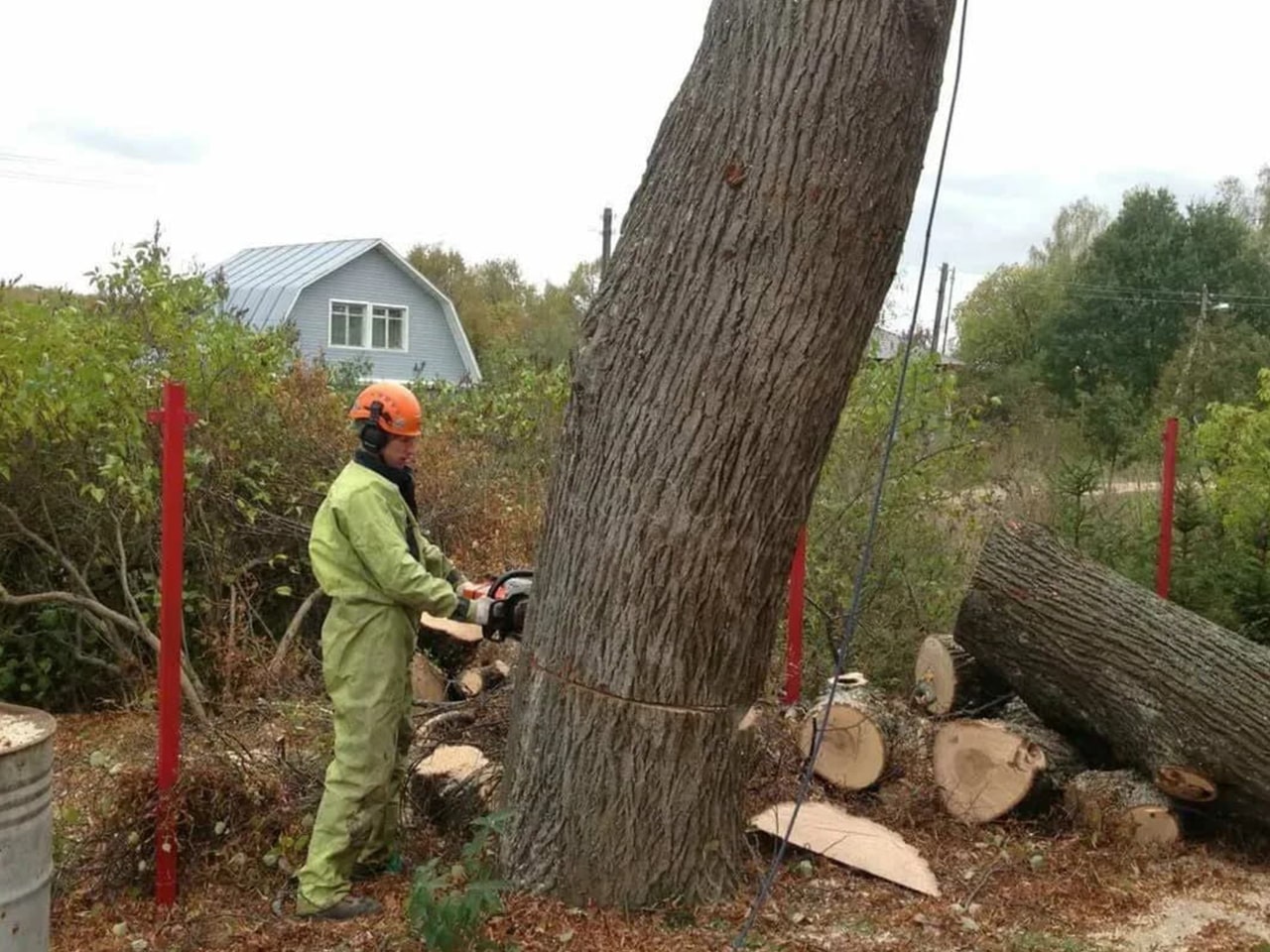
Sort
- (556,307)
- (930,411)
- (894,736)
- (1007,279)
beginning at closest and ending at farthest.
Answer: (894,736)
(930,411)
(1007,279)
(556,307)

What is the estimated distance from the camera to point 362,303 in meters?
39.0

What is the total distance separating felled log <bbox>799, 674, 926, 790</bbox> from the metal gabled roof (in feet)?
102

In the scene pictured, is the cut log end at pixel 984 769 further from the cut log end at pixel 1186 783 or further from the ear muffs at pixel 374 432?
the ear muffs at pixel 374 432

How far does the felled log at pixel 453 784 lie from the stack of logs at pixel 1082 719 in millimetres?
1615

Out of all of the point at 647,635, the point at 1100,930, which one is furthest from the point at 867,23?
the point at 1100,930

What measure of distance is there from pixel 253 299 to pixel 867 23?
36.8 m

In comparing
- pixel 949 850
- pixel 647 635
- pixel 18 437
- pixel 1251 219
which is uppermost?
pixel 1251 219

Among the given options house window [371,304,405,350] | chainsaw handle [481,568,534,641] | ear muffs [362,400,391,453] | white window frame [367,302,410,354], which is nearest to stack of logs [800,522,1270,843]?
chainsaw handle [481,568,534,641]

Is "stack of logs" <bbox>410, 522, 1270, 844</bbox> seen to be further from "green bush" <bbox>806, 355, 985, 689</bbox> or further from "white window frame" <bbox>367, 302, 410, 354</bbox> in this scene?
"white window frame" <bbox>367, 302, 410, 354</bbox>

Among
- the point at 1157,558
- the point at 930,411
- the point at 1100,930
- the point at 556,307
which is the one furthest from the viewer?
the point at 556,307

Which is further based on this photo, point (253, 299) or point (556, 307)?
point (556, 307)

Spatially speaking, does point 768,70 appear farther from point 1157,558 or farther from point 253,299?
point 253,299

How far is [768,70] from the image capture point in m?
3.77

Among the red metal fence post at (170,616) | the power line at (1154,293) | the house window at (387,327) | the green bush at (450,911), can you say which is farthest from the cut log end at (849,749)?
the house window at (387,327)
